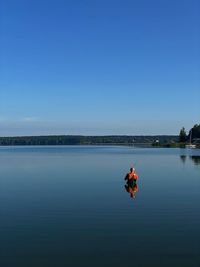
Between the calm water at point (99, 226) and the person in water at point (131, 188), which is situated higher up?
the person in water at point (131, 188)

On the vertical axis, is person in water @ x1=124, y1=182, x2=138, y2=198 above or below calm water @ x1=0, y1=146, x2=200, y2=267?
above

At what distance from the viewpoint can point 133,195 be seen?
38.6 m

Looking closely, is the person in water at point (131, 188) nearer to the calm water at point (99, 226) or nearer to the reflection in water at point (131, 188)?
the reflection in water at point (131, 188)

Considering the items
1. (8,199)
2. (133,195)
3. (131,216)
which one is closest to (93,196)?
(133,195)

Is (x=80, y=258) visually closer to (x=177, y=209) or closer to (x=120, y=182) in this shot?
(x=177, y=209)

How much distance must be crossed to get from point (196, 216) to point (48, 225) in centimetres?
949

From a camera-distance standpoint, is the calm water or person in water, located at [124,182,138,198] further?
person in water, located at [124,182,138,198]

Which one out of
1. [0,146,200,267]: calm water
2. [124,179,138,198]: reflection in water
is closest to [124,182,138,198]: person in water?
[124,179,138,198]: reflection in water

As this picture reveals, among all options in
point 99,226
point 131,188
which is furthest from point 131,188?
point 99,226

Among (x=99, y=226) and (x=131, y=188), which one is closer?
(x=99, y=226)

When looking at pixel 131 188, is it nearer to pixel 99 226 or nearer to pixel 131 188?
pixel 131 188

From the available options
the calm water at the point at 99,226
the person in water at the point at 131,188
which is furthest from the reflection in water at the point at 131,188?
the calm water at the point at 99,226

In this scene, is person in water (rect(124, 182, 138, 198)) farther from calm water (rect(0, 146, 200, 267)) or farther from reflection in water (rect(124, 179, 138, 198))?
calm water (rect(0, 146, 200, 267))

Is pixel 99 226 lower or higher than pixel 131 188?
lower
